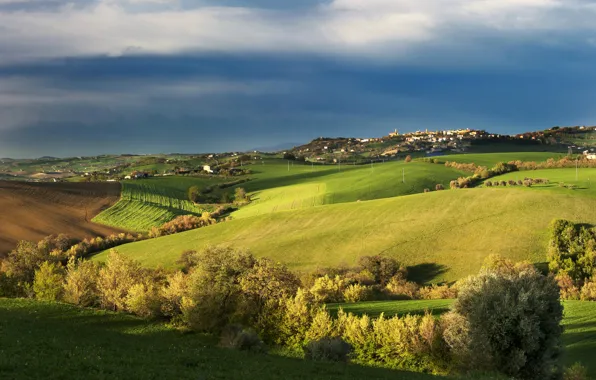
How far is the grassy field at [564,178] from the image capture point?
324 ft

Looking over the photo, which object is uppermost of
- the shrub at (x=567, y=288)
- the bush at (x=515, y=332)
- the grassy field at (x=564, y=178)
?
the grassy field at (x=564, y=178)

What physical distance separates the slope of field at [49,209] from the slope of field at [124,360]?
75542mm

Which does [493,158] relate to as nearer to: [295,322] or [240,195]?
[240,195]

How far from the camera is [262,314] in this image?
149 feet

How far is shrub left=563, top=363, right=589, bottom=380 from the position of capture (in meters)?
30.6

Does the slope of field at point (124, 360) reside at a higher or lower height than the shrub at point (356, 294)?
higher

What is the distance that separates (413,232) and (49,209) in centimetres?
9153

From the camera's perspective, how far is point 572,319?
44219mm

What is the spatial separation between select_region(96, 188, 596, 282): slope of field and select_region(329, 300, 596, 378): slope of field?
20369mm

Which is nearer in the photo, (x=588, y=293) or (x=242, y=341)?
(x=242, y=341)

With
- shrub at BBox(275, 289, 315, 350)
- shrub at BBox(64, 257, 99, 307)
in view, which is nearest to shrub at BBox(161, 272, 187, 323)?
shrub at BBox(275, 289, 315, 350)

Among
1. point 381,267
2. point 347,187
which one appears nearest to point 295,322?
point 381,267

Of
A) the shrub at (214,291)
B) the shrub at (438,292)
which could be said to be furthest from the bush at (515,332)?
the shrub at (438,292)

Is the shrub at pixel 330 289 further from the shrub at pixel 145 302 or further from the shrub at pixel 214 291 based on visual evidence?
the shrub at pixel 145 302
